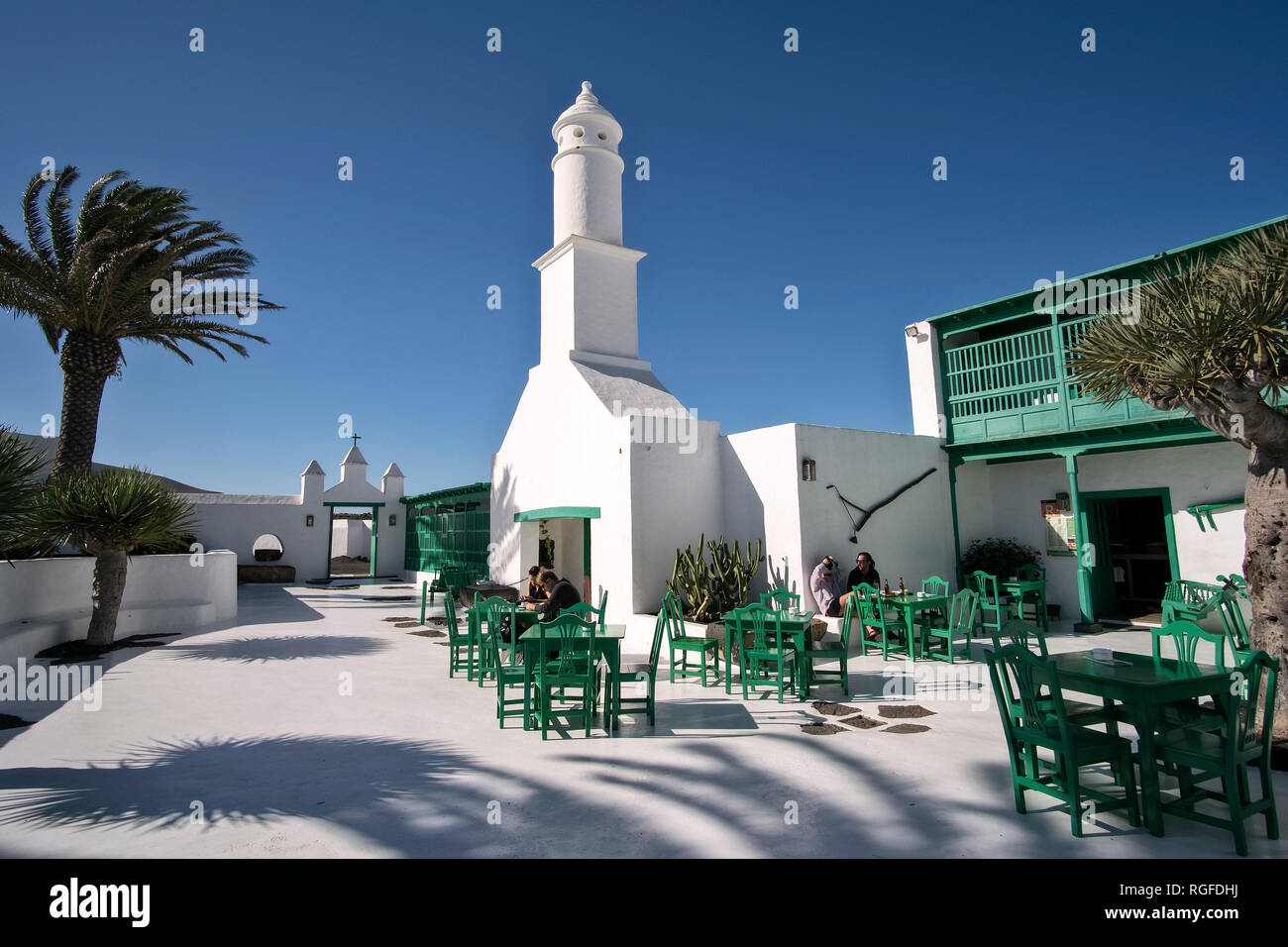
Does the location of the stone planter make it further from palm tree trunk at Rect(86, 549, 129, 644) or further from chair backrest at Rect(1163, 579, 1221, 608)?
chair backrest at Rect(1163, 579, 1221, 608)

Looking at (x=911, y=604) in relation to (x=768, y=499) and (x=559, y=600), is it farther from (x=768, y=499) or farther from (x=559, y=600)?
(x=559, y=600)

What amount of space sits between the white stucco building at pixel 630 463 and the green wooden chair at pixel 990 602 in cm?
86

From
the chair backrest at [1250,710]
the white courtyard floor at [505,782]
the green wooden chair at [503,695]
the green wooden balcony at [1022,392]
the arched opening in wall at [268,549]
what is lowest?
the white courtyard floor at [505,782]

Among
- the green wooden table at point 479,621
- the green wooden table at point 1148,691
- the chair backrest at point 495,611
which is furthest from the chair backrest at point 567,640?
the green wooden table at point 1148,691

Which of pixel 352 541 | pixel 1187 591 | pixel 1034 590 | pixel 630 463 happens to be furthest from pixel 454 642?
pixel 352 541

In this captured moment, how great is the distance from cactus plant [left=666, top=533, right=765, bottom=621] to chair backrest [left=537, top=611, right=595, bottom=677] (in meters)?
3.38

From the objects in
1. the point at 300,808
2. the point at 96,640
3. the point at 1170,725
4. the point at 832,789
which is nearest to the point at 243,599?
the point at 96,640

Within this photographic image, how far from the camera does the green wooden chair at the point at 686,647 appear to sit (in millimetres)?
7543

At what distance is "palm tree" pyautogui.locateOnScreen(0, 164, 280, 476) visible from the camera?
10914 millimetres

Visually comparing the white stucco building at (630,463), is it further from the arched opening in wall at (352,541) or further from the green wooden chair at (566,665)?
the arched opening in wall at (352,541)

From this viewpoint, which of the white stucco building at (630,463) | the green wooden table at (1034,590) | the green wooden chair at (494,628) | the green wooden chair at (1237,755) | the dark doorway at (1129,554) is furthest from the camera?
the dark doorway at (1129,554)

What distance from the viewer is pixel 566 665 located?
5.76 meters

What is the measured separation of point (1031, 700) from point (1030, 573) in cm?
903

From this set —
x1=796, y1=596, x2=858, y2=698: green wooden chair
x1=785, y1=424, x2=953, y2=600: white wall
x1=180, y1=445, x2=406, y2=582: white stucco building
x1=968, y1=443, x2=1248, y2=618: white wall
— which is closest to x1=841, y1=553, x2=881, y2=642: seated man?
x1=785, y1=424, x2=953, y2=600: white wall
